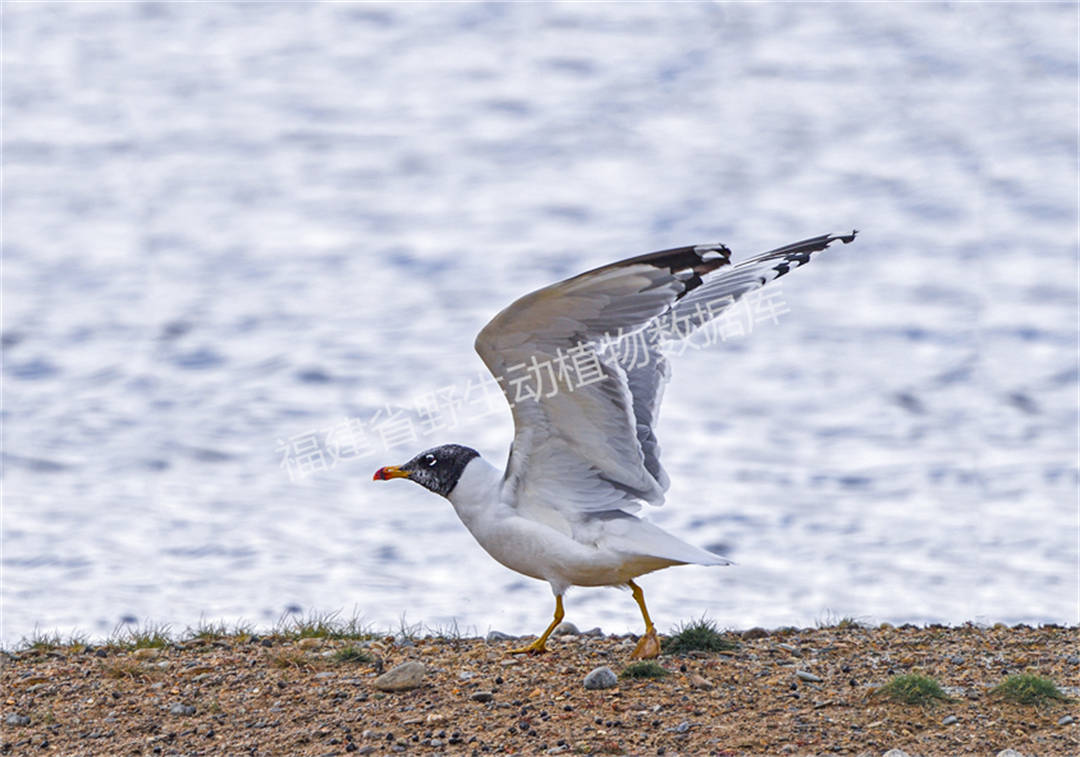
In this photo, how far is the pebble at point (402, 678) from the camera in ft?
20.2

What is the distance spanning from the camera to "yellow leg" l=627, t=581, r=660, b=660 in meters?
6.50

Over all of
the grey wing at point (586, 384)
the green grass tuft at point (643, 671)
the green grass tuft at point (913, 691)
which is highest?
the grey wing at point (586, 384)

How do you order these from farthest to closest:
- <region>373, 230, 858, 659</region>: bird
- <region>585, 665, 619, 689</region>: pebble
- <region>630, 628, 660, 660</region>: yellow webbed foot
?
<region>630, 628, 660, 660</region>: yellow webbed foot, <region>585, 665, 619, 689</region>: pebble, <region>373, 230, 858, 659</region>: bird

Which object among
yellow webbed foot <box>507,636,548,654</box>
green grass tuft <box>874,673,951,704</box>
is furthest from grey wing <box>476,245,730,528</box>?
green grass tuft <box>874,673,951,704</box>

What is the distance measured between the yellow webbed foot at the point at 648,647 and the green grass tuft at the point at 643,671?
283 mm

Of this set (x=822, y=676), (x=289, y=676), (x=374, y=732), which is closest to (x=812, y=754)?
(x=822, y=676)

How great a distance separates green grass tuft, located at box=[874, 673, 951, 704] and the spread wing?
4.74ft

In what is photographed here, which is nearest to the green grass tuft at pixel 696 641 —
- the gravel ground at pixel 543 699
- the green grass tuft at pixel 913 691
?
the gravel ground at pixel 543 699

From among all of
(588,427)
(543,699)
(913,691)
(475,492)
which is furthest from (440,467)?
(913,691)

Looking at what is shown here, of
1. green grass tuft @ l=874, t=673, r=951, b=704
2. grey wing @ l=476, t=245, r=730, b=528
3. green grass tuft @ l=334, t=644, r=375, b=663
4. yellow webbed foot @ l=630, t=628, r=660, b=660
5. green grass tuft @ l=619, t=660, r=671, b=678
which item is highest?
grey wing @ l=476, t=245, r=730, b=528

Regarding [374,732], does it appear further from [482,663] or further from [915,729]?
[915,729]

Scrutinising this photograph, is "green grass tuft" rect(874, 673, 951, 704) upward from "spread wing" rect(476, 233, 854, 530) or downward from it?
downward

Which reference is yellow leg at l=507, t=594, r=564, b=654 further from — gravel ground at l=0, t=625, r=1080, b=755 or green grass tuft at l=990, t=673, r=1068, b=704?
green grass tuft at l=990, t=673, r=1068, b=704

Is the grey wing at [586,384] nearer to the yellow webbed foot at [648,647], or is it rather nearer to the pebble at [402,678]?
the yellow webbed foot at [648,647]
